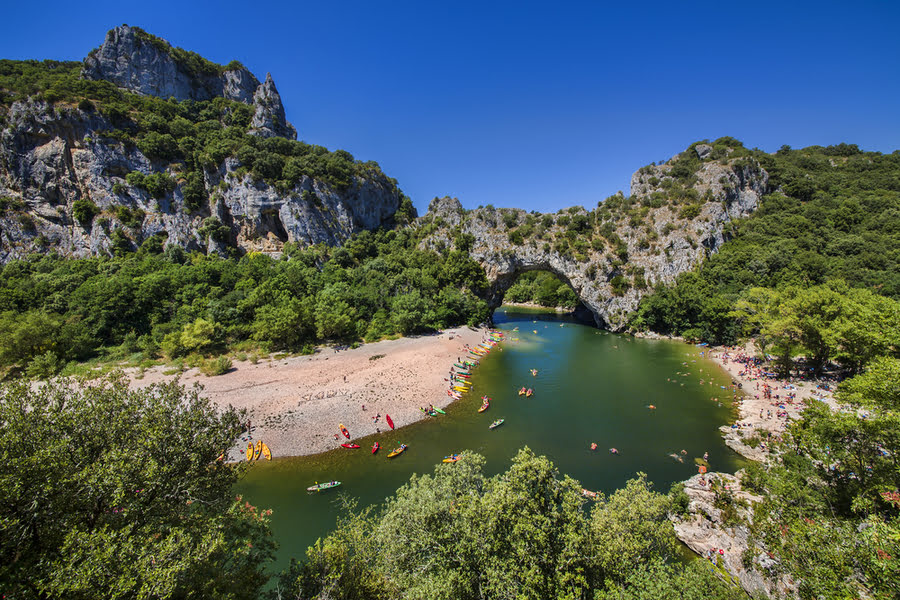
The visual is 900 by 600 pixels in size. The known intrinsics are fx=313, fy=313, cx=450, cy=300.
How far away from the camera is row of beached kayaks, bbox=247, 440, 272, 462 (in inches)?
778

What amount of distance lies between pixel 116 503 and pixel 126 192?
71.8 metres

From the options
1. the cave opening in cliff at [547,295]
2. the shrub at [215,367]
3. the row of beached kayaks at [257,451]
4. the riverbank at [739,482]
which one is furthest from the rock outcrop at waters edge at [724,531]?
the cave opening in cliff at [547,295]

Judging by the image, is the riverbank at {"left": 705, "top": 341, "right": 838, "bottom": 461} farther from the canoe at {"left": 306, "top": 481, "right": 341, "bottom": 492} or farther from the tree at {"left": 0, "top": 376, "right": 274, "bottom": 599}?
the tree at {"left": 0, "top": 376, "right": 274, "bottom": 599}

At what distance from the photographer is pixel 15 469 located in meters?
6.05

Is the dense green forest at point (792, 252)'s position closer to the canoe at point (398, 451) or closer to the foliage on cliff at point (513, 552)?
the foliage on cliff at point (513, 552)

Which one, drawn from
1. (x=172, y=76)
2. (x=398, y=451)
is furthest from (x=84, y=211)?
(x=398, y=451)

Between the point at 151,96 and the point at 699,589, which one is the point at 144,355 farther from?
the point at 151,96

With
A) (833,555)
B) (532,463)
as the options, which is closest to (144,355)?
(532,463)

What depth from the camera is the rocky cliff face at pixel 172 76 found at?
67.9m

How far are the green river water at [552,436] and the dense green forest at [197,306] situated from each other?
18642mm

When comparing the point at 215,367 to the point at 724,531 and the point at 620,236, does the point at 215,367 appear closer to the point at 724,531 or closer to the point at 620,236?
the point at 724,531

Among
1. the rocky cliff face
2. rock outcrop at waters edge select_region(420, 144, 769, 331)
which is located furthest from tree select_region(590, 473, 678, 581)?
the rocky cliff face

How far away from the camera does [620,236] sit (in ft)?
189

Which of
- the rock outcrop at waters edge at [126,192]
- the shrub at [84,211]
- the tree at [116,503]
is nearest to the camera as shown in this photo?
the tree at [116,503]
